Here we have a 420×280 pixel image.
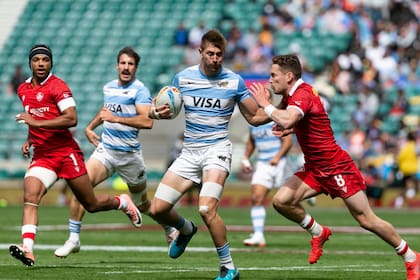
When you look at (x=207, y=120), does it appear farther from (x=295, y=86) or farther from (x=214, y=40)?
(x=295, y=86)

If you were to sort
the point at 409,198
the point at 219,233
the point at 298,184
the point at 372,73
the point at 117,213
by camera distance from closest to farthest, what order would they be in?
the point at 219,233, the point at 298,184, the point at 117,213, the point at 409,198, the point at 372,73

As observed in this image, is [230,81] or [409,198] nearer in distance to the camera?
[230,81]

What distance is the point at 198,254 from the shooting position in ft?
50.8

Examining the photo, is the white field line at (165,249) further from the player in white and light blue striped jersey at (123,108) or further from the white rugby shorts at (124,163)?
the player in white and light blue striped jersey at (123,108)

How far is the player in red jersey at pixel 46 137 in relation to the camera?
12.6m

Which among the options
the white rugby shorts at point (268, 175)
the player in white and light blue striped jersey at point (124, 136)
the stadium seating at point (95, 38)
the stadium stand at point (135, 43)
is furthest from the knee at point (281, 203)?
the stadium seating at point (95, 38)

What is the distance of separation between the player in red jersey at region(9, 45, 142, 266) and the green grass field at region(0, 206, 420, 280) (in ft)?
2.78

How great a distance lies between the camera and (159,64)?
36438 millimetres

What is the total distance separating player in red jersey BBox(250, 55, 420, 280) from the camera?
1167 centimetres

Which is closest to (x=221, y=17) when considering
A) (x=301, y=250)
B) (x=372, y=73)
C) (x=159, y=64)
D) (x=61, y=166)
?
(x=159, y=64)

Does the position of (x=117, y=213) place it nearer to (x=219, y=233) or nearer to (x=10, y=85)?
(x=10, y=85)

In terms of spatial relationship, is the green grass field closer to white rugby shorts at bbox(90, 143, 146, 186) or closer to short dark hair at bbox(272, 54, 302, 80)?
white rugby shorts at bbox(90, 143, 146, 186)

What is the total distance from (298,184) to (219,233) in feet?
4.31

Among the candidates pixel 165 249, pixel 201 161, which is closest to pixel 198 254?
pixel 165 249
